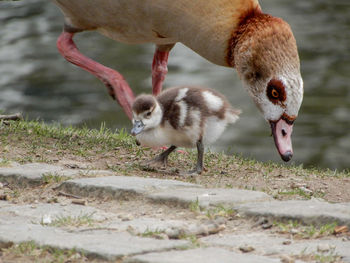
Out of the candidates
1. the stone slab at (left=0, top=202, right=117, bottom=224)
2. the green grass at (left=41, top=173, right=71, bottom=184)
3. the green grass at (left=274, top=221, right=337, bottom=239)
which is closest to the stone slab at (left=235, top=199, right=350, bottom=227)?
the green grass at (left=274, top=221, right=337, bottom=239)

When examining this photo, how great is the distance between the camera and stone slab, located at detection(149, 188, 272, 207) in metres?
4.00

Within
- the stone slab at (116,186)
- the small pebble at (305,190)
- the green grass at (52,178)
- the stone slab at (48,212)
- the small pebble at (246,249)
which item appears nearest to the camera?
the small pebble at (246,249)

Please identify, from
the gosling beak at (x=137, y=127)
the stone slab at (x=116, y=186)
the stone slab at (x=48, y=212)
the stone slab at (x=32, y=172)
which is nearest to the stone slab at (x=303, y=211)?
the stone slab at (x=116, y=186)

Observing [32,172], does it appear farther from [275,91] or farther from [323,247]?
[323,247]

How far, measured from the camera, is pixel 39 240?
3260 mm

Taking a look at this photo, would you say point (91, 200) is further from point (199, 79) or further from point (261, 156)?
point (199, 79)

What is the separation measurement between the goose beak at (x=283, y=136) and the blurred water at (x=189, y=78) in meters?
4.43

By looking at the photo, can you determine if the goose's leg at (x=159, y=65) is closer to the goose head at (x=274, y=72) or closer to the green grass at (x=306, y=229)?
the goose head at (x=274, y=72)

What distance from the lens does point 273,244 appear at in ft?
10.9

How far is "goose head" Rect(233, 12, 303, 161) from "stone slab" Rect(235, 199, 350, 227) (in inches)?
62.7

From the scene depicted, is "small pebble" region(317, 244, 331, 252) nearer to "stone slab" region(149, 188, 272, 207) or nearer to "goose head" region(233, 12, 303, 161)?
"stone slab" region(149, 188, 272, 207)

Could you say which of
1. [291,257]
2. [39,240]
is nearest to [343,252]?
[291,257]

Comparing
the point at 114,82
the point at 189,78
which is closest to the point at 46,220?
the point at 114,82

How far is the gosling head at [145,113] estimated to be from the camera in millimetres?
5571
